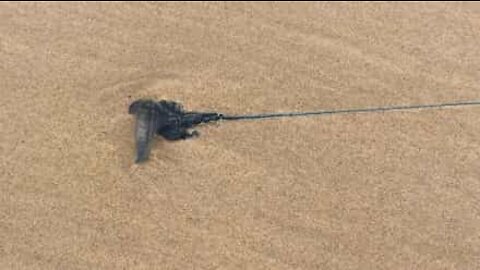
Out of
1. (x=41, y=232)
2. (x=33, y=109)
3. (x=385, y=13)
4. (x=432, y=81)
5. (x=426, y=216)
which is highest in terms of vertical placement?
(x=385, y=13)

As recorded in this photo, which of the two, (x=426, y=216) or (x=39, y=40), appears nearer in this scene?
(x=426, y=216)

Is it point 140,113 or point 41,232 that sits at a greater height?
point 140,113

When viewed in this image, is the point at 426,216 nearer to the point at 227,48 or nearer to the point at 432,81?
the point at 432,81

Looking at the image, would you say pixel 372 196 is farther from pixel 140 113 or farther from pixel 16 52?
pixel 16 52

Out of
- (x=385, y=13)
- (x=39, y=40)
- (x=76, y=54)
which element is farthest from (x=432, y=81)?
(x=39, y=40)

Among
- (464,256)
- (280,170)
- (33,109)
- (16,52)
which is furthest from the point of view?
(16,52)

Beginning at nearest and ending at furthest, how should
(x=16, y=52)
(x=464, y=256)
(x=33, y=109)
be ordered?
(x=464, y=256), (x=33, y=109), (x=16, y=52)
